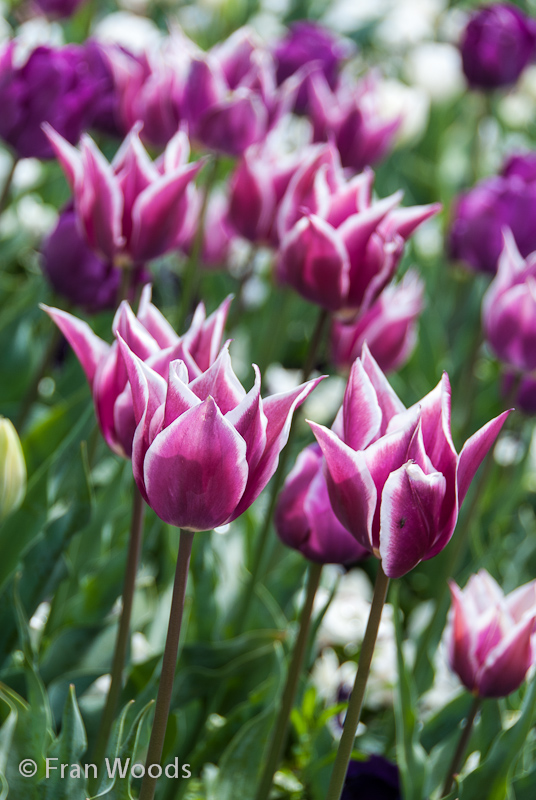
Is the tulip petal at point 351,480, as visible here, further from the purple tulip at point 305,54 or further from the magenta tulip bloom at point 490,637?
the purple tulip at point 305,54

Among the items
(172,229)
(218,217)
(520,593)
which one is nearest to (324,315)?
(172,229)

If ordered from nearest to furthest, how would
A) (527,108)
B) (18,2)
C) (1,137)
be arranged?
(1,137)
(18,2)
(527,108)

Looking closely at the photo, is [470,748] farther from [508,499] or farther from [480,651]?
[508,499]

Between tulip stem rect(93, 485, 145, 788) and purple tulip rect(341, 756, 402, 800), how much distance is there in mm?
221

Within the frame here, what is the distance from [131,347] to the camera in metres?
0.64

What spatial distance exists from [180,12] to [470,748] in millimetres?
3071

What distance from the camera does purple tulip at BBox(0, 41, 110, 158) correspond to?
46.9 inches

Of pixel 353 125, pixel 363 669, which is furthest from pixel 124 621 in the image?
pixel 353 125

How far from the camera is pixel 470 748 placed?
982mm

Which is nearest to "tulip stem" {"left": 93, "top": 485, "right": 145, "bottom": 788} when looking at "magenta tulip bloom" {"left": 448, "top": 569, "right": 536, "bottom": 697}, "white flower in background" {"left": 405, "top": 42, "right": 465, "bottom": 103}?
"magenta tulip bloom" {"left": 448, "top": 569, "right": 536, "bottom": 697}

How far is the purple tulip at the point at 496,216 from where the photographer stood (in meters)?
1.45

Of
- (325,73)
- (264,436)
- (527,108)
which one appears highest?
(264,436)

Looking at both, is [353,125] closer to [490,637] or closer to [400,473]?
[490,637]

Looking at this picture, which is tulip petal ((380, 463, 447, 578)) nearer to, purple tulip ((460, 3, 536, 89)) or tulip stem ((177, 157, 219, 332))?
tulip stem ((177, 157, 219, 332))
